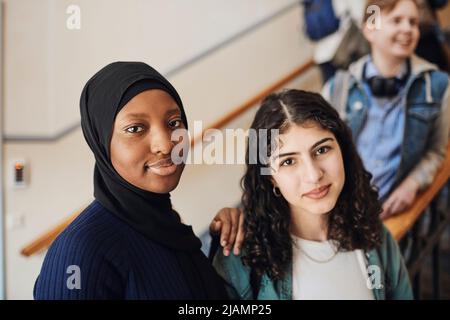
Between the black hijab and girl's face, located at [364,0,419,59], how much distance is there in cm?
53

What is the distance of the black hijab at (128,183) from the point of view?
63 cm

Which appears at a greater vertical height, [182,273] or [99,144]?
[99,144]

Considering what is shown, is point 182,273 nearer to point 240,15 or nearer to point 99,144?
point 99,144

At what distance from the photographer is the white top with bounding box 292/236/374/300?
797 mm

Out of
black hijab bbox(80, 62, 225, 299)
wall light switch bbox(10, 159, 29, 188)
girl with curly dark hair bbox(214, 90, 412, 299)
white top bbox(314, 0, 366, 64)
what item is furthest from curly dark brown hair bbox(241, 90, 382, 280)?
wall light switch bbox(10, 159, 29, 188)

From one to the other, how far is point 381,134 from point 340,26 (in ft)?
0.93

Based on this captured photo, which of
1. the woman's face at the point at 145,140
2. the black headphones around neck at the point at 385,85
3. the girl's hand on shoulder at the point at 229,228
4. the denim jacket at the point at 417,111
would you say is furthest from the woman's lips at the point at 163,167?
the black headphones around neck at the point at 385,85

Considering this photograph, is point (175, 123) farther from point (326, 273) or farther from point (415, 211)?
point (415, 211)

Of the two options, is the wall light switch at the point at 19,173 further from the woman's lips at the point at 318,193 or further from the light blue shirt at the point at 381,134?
the light blue shirt at the point at 381,134

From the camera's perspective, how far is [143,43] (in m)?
0.77

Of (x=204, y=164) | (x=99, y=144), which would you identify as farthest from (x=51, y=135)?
(x=204, y=164)

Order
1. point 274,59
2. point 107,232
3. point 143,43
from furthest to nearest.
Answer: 1. point 274,59
2. point 143,43
3. point 107,232

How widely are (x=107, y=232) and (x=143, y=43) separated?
0.35 m

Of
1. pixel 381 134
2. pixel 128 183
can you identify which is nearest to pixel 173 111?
pixel 128 183
